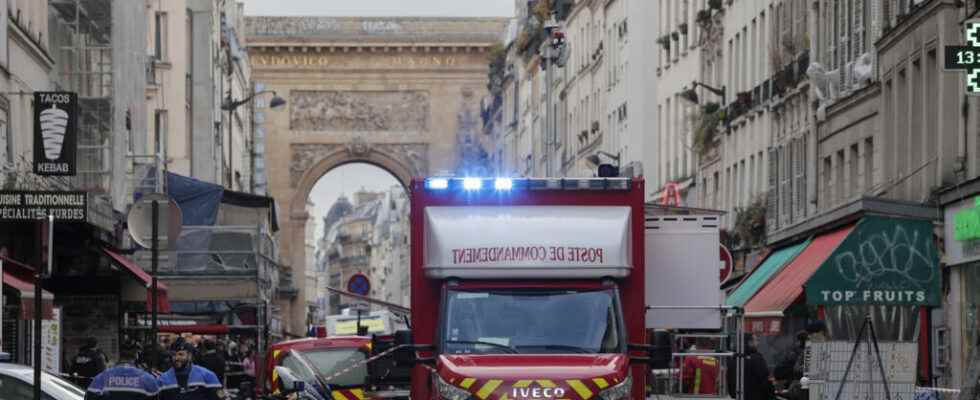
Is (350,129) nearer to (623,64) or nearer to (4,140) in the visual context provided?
(623,64)

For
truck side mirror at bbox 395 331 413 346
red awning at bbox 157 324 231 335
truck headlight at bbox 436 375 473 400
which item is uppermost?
truck side mirror at bbox 395 331 413 346

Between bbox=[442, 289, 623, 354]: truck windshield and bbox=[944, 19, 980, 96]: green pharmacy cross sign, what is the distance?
2784 mm

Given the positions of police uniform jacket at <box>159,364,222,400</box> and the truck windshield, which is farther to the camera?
police uniform jacket at <box>159,364,222,400</box>

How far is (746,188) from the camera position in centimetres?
4494

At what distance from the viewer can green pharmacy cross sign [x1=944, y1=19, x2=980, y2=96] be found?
16828 mm

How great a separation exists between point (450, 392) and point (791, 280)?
14.3 m

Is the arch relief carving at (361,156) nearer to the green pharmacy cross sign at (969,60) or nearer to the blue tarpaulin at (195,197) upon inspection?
the blue tarpaulin at (195,197)

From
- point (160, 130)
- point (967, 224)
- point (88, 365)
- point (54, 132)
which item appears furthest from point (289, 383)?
point (160, 130)

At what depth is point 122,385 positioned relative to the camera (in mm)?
17297

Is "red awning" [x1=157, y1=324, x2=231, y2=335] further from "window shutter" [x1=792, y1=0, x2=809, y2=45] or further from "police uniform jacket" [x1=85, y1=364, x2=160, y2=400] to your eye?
"police uniform jacket" [x1=85, y1=364, x2=160, y2=400]

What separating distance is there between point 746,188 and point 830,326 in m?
20.3

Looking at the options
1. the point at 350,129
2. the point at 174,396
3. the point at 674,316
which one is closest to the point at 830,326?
the point at 674,316

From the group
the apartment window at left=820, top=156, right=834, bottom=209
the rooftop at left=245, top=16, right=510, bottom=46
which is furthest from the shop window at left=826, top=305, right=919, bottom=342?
the rooftop at left=245, top=16, right=510, bottom=46

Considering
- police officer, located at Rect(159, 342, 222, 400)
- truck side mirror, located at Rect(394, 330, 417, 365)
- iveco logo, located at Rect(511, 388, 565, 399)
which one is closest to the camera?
iveco logo, located at Rect(511, 388, 565, 399)
